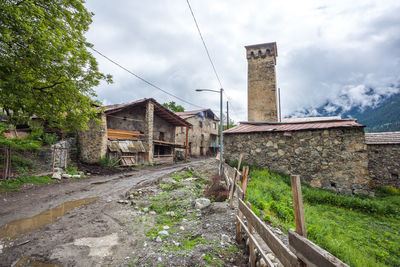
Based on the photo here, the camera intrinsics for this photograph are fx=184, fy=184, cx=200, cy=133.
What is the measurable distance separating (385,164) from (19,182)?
21132mm

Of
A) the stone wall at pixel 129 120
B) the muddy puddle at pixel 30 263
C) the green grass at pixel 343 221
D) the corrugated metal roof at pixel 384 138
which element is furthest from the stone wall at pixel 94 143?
the corrugated metal roof at pixel 384 138

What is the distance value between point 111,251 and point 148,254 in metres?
0.83

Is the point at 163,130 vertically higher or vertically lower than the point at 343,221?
higher

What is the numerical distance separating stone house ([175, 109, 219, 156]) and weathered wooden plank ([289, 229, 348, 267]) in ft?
84.2

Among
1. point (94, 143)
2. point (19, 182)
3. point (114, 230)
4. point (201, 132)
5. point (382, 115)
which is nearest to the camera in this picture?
point (114, 230)

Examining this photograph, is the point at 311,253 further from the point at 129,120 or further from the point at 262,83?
the point at 129,120

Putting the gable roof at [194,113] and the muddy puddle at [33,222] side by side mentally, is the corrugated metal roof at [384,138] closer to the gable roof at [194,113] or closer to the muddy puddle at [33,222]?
the muddy puddle at [33,222]

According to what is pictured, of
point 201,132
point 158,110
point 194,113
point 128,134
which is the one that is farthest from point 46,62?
point 201,132

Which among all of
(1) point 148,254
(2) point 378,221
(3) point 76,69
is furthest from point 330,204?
(3) point 76,69

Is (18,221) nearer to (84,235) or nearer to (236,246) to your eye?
(84,235)

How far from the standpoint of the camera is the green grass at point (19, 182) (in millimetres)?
7676

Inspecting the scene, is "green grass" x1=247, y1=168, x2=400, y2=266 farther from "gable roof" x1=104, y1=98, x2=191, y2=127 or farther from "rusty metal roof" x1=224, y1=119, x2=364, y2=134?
"gable roof" x1=104, y1=98, x2=191, y2=127

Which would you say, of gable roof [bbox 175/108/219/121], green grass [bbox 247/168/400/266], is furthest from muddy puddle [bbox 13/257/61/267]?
gable roof [bbox 175/108/219/121]

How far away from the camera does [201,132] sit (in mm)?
31500
